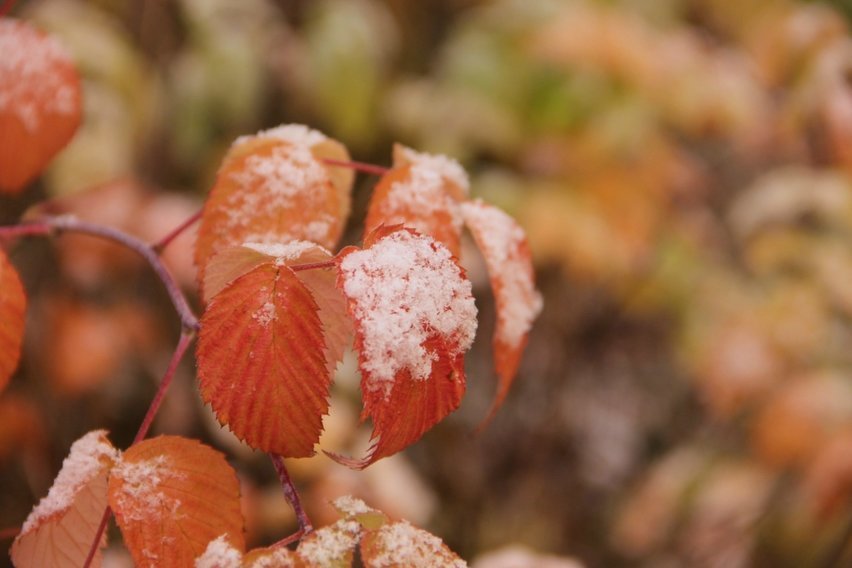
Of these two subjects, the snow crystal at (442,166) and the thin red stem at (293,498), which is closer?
the thin red stem at (293,498)

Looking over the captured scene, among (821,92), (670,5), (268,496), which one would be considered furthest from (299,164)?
(670,5)

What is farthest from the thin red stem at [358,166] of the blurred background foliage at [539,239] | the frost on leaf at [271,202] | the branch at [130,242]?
the blurred background foliage at [539,239]

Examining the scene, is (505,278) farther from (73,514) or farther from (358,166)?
(73,514)

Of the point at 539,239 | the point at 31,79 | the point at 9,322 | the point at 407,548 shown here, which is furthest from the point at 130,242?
the point at 539,239

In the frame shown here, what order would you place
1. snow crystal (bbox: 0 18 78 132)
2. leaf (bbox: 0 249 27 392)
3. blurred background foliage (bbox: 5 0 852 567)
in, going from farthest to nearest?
blurred background foliage (bbox: 5 0 852 567), snow crystal (bbox: 0 18 78 132), leaf (bbox: 0 249 27 392)

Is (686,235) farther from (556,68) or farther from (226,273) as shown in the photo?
(226,273)

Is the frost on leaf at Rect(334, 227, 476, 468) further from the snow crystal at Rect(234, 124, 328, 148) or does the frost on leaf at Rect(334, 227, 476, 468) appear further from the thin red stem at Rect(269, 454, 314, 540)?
the snow crystal at Rect(234, 124, 328, 148)

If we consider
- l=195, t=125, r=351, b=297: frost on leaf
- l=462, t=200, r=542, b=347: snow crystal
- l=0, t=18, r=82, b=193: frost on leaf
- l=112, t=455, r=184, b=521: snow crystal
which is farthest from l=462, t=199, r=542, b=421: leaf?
l=0, t=18, r=82, b=193: frost on leaf

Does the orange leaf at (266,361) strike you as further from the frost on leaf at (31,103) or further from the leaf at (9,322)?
the frost on leaf at (31,103)
